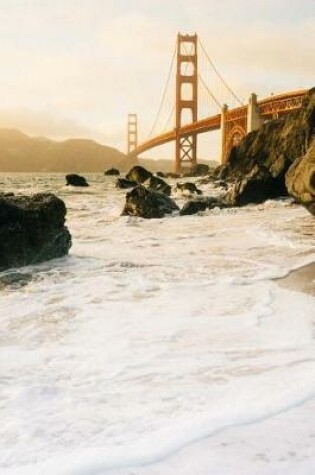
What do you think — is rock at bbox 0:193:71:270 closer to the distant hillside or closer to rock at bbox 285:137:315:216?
rock at bbox 285:137:315:216

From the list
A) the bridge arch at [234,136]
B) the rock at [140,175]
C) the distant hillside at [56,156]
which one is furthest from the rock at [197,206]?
the distant hillside at [56,156]

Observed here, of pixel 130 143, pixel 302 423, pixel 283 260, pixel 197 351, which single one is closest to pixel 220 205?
pixel 283 260

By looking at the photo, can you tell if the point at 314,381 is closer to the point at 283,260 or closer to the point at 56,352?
the point at 56,352

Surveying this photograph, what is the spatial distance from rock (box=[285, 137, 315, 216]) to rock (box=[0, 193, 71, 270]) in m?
4.18

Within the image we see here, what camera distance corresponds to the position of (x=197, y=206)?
12633 mm

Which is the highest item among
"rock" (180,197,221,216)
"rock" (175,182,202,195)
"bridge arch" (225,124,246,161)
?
"bridge arch" (225,124,246,161)

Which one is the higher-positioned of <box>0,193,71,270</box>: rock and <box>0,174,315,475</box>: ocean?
<box>0,193,71,270</box>: rock

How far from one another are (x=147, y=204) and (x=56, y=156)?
158132 mm

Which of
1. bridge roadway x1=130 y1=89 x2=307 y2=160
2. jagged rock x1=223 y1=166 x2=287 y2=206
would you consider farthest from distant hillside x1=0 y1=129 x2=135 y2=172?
jagged rock x1=223 y1=166 x2=287 y2=206

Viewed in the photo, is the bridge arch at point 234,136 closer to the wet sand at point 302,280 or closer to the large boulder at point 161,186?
the large boulder at point 161,186

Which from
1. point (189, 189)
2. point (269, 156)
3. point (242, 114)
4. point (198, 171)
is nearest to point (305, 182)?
point (189, 189)

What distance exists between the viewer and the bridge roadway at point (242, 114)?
1507 inches

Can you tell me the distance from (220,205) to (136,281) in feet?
29.3

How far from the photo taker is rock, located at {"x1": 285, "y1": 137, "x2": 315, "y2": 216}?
28.9 ft
